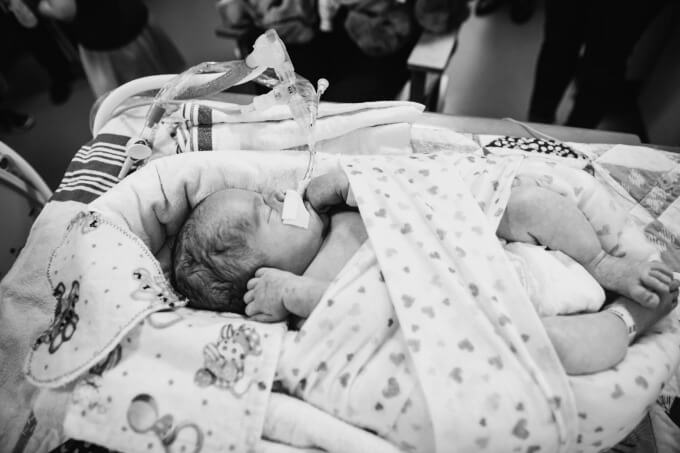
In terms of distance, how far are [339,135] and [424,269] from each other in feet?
1.68

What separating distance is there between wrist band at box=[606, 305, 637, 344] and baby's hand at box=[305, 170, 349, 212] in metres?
0.60

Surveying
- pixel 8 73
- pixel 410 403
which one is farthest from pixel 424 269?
pixel 8 73

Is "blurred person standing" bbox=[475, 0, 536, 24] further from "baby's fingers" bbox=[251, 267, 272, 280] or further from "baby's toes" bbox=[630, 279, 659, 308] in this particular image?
"baby's fingers" bbox=[251, 267, 272, 280]

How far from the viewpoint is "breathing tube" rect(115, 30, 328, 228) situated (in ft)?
3.01

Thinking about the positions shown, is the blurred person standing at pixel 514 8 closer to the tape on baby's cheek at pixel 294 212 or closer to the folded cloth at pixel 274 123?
the folded cloth at pixel 274 123

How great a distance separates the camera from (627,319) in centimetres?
75

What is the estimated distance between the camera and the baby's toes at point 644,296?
0.73 meters

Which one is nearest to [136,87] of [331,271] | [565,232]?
[331,271]

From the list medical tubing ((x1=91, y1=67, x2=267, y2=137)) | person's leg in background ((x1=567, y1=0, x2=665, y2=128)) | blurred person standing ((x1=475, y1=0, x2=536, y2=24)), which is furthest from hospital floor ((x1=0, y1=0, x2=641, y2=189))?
medical tubing ((x1=91, y1=67, x2=267, y2=137))

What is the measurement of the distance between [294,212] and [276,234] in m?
0.06

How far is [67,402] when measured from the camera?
74cm

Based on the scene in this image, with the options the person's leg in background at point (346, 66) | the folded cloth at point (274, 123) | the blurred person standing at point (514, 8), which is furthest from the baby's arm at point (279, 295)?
the blurred person standing at point (514, 8)

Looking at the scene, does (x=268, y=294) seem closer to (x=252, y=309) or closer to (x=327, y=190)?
(x=252, y=309)

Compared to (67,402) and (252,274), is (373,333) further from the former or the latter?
(67,402)
